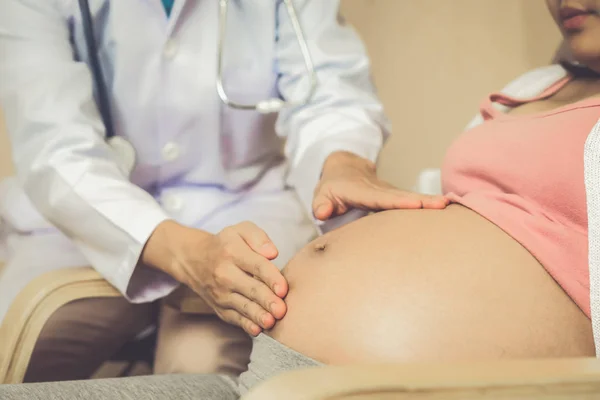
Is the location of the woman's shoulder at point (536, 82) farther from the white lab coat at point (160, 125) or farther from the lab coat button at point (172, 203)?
the lab coat button at point (172, 203)

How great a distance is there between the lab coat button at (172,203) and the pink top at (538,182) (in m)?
0.44

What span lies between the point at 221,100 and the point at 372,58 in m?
0.62

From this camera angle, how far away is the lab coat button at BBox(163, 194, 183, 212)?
34.3 inches

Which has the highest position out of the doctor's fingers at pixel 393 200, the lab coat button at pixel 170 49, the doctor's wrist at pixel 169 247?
the lab coat button at pixel 170 49

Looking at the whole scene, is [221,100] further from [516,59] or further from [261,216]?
[516,59]

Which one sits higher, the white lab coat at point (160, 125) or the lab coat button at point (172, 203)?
the white lab coat at point (160, 125)

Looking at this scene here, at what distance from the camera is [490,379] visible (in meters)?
0.32

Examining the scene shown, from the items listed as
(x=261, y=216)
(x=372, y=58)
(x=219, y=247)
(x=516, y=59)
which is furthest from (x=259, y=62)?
(x=516, y=59)

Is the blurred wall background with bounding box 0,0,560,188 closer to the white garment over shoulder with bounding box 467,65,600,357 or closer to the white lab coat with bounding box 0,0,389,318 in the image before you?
the white lab coat with bounding box 0,0,389,318

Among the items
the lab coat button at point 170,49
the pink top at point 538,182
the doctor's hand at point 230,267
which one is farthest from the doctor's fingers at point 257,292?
the lab coat button at point 170,49

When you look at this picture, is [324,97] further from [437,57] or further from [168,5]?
[437,57]

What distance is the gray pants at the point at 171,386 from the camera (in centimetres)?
50

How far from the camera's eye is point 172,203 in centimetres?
87

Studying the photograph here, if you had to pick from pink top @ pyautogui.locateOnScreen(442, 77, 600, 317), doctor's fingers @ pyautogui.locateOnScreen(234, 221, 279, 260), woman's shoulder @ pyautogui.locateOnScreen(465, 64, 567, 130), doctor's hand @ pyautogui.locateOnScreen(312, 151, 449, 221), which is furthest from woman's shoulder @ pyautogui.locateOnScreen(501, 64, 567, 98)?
doctor's fingers @ pyautogui.locateOnScreen(234, 221, 279, 260)
